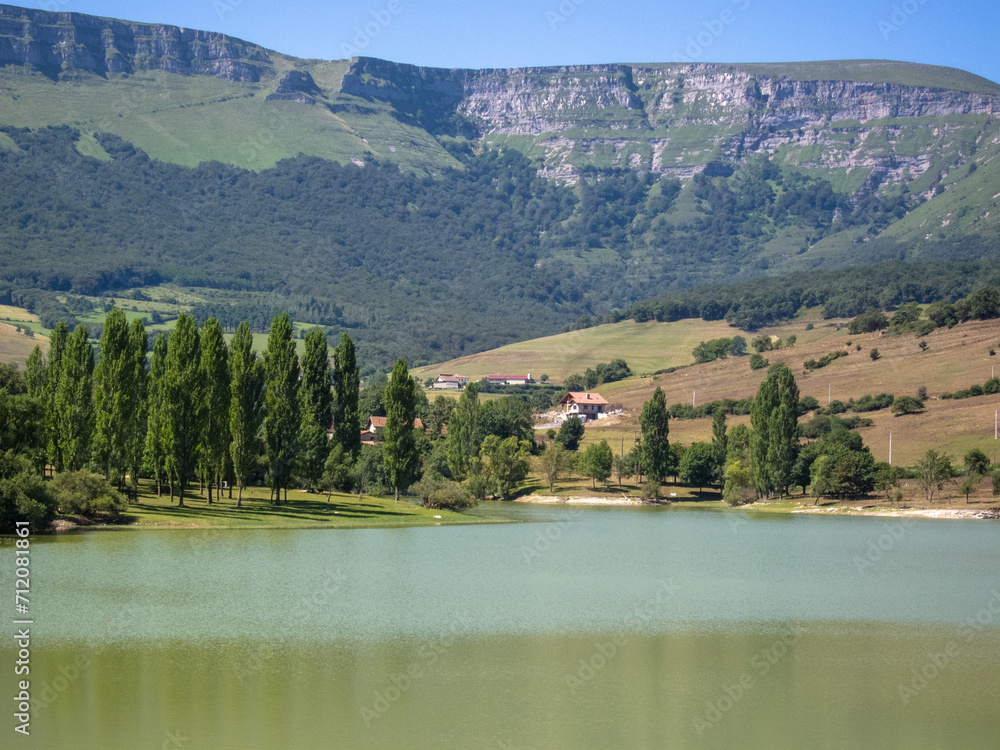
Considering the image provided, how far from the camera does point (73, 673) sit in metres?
25.2

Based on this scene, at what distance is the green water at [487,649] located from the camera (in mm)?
22703

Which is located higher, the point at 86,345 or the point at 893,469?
the point at 86,345

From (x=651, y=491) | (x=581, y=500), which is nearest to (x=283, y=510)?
(x=581, y=500)

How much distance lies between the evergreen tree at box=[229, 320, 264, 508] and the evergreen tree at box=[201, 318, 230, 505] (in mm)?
888

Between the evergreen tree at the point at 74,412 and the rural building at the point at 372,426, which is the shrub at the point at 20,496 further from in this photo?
the rural building at the point at 372,426

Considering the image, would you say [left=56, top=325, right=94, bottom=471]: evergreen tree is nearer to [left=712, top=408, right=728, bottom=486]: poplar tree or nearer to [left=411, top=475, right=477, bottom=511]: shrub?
[left=411, top=475, right=477, bottom=511]: shrub

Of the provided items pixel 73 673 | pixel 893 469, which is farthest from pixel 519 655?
pixel 893 469

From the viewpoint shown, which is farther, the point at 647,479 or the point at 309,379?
the point at 647,479

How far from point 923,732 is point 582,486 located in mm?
89920

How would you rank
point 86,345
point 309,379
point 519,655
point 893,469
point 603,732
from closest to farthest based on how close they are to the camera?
1. point 603,732
2. point 519,655
3. point 86,345
4. point 309,379
5. point 893,469

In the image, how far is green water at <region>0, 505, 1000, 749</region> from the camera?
22703 millimetres

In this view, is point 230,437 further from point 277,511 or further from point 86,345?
point 86,345

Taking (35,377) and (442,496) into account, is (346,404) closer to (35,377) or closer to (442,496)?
(442,496)

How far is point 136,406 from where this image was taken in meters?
59.6
